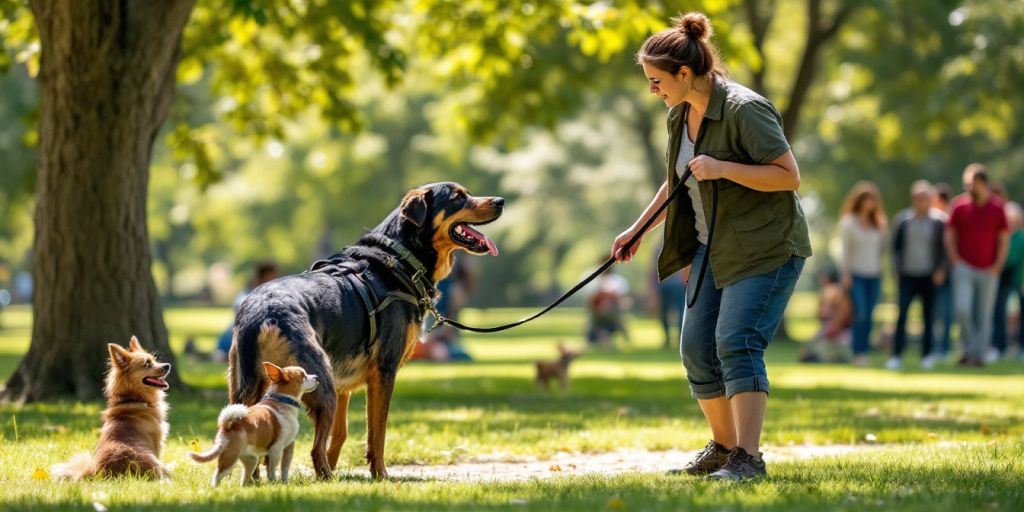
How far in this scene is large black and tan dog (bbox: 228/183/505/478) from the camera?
20.7 feet

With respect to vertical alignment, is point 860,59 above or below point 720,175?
above

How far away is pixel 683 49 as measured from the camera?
21.9 feet

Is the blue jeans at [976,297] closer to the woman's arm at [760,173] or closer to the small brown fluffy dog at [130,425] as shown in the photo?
the woman's arm at [760,173]

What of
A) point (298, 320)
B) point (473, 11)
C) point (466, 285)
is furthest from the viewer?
point (466, 285)

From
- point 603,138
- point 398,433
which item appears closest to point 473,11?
point 398,433

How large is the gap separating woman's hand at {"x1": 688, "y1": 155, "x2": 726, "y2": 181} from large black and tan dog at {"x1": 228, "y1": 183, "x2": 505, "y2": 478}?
1.25 meters

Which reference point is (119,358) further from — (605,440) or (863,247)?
(863,247)

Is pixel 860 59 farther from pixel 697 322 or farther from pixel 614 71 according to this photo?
pixel 697 322

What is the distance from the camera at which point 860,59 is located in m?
28.3

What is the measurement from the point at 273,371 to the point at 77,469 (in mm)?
1195

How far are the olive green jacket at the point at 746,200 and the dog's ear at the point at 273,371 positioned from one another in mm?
2134

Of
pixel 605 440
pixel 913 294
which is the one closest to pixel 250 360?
pixel 605 440

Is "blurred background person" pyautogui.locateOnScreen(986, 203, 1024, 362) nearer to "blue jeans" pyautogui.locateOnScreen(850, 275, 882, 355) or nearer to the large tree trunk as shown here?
"blue jeans" pyautogui.locateOnScreen(850, 275, 882, 355)

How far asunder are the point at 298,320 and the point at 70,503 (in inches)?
51.9
